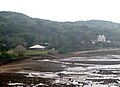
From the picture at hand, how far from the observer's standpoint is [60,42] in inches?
4237

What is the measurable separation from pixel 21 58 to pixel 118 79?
3218cm

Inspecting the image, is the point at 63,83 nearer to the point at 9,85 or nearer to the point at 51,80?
the point at 51,80

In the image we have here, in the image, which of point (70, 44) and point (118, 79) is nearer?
point (118, 79)

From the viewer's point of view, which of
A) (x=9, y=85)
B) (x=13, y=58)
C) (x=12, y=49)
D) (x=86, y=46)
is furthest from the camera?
(x=86, y=46)

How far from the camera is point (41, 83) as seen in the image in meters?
39.4

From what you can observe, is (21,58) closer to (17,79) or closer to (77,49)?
(17,79)

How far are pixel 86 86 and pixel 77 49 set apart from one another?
71591 mm

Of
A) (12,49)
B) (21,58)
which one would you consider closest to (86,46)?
(12,49)

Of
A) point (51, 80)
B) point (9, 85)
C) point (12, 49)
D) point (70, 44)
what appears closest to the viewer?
point (9, 85)

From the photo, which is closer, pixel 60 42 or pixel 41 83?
pixel 41 83

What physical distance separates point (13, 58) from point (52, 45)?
3753cm

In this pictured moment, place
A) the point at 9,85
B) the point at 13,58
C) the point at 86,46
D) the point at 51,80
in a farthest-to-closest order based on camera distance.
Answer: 1. the point at 86,46
2. the point at 13,58
3. the point at 51,80
4. the point at 9,85

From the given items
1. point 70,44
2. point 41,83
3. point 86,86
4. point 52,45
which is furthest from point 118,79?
point 70,44

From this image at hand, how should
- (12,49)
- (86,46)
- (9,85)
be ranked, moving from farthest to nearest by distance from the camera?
1. (86,46)
2. (12,49)
3. (9,85)
